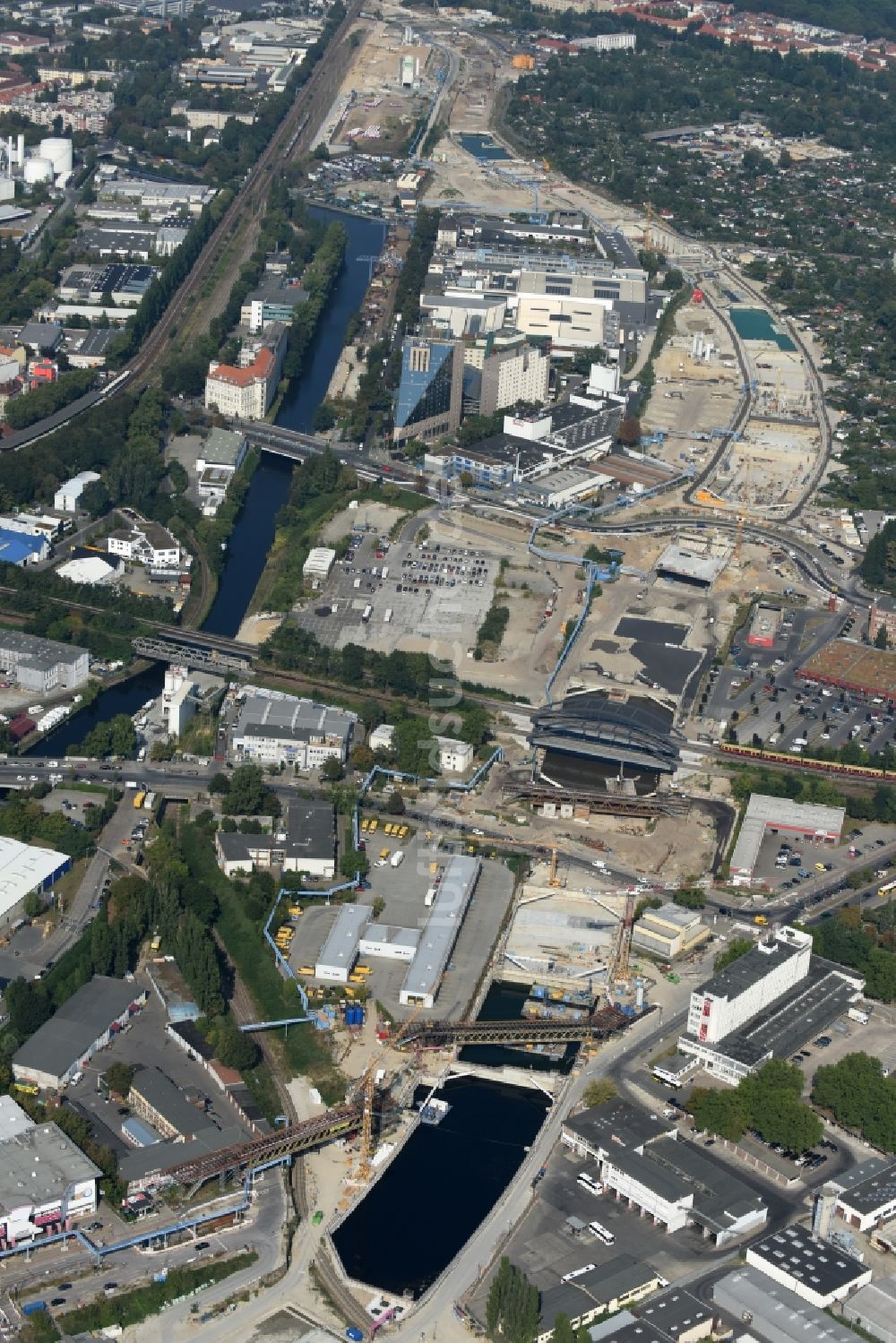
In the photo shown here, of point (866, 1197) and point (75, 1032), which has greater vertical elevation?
point (866, 1197)

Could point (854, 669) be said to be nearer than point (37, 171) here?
Yes

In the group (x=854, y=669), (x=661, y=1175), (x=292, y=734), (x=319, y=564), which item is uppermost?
(x=661, y=1175)

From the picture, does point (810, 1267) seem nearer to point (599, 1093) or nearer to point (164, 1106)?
point (599, 1093)

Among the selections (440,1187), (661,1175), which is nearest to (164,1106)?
(440,1187)

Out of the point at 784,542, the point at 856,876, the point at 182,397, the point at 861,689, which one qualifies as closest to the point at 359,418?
the point at 182,397

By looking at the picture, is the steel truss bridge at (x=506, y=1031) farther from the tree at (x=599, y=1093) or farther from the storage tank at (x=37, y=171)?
the storage tank at (x=37, y=171)

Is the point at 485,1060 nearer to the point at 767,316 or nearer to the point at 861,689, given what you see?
the point at 861,689

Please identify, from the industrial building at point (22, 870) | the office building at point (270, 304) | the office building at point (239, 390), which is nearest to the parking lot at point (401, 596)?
the office building at point (239, 390)

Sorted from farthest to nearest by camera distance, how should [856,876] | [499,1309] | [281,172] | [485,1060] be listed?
[281,172] < [856,876] < [485,1060] < [499,1309]
